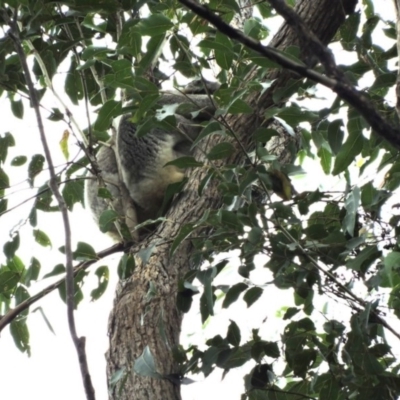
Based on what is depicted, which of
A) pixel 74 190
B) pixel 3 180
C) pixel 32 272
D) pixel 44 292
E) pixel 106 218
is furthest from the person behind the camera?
pixel 74 190

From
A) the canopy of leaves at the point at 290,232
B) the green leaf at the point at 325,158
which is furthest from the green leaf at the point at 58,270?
the green leaf at the point at 325,158

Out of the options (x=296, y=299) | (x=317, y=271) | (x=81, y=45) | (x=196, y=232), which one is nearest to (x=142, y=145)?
(x=81, y=45)

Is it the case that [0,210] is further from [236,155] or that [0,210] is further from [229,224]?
[229,224]

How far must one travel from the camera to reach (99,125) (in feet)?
7.40

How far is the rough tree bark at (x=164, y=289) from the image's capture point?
2082 mm

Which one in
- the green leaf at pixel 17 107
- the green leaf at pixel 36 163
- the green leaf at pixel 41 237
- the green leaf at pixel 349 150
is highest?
the green leaf at pixel 17 107

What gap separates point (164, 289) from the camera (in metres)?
2.33

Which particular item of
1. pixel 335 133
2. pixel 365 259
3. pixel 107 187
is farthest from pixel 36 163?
pixel 365 259

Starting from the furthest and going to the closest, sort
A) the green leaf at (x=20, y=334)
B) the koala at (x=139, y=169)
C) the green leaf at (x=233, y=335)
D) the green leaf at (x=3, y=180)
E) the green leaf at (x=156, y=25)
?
1. the koala at (x=139, y=169)
2. the green leaf at (x=3, y=180)
3. the green leaf at (x=20, y=334)
4. the green leaf at (x=233, y=335)
5. the green leaf at (x=156, y=25)

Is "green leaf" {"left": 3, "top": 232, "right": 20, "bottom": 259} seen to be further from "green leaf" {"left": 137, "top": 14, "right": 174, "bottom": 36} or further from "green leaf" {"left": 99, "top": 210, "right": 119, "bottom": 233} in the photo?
"green leaf" {"left": 137, "top": 14, "right": 174, "bottom": 36}

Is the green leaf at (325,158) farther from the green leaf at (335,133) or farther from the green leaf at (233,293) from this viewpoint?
the green leaf at (233,293)

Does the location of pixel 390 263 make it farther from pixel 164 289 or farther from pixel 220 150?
pixel 164 289

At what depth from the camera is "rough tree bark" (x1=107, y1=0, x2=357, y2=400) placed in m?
2.08

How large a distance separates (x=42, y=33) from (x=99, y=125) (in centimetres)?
60
